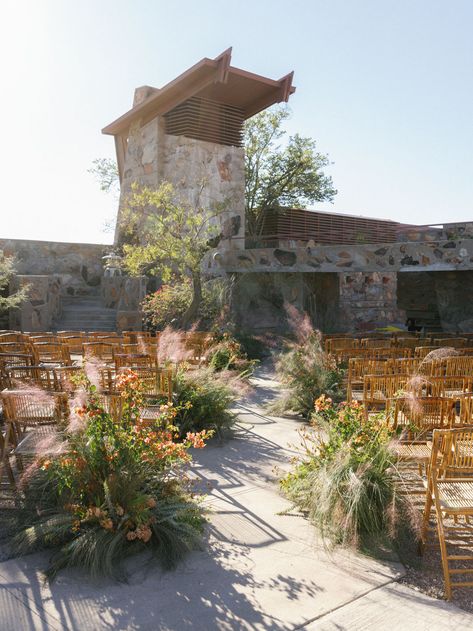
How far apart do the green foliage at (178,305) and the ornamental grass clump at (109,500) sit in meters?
10.3

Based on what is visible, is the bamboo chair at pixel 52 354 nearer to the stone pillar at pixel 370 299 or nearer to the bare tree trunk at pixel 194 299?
the bare tree trunk at pixel 194 299

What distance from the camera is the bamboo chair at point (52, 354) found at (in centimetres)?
686

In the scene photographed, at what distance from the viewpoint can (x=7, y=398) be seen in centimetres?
441

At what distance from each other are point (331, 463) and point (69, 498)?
1791 mm

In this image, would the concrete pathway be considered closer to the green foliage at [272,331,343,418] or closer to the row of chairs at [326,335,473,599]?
the row of chairs at [326,335,473,599]

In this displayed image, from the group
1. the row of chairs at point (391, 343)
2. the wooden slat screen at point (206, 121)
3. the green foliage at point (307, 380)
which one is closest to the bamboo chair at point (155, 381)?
the green foliage at point (307, 380)

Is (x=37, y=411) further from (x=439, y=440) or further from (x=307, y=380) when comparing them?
(x=307, y=380)

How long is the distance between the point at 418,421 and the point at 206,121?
17440mm

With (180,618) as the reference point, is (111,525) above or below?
above

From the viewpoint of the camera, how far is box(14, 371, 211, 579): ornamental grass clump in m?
3.30

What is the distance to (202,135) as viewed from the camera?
20078mm

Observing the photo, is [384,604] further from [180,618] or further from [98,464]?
[98,464]

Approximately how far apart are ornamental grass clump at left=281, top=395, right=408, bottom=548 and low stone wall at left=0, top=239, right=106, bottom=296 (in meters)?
16.3

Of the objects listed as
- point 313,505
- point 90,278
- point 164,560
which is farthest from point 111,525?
point 90,278
